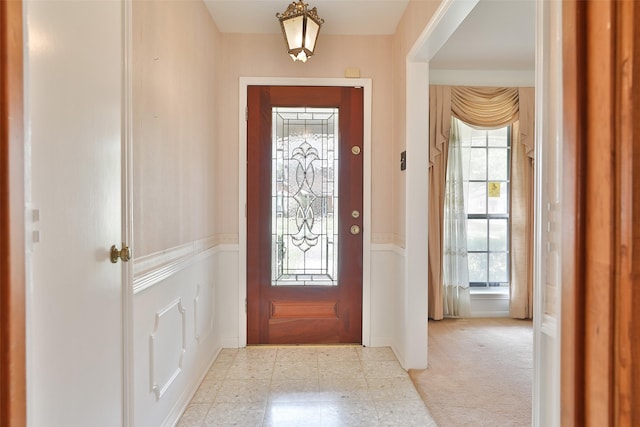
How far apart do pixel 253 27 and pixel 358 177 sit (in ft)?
4.77

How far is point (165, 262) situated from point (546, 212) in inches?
63.2

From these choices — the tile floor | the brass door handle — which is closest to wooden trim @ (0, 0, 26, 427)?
the brass door handle

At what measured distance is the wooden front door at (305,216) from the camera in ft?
9.45

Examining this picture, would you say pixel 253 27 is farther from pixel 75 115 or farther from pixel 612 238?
→ pixel 612 238

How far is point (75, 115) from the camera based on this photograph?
3.36ft

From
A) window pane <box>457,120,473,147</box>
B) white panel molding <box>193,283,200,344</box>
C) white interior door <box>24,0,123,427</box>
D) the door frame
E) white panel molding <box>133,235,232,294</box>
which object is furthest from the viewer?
window pane <box>457,120,473,147</box>

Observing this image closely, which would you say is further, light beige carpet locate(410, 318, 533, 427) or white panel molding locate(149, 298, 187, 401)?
light beige carpet locate(410, 318, 533, 427)

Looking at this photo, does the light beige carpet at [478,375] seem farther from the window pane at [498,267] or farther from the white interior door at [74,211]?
the white interior door at [74,211]

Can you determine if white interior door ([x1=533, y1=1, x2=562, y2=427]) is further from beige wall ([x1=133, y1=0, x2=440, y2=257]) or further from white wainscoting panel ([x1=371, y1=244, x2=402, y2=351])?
white wainscoting panel ([x1=371, y1=244, x2=402, y2=351])

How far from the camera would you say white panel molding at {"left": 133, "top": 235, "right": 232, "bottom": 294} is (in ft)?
4.79

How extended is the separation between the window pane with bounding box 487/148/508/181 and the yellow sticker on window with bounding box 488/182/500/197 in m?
0.05

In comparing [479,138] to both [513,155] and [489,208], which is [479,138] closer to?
[513,155]

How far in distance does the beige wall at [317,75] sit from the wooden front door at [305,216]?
0.13 metres


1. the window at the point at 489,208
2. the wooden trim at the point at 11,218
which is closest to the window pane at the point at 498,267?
the window at the point at 489,208
